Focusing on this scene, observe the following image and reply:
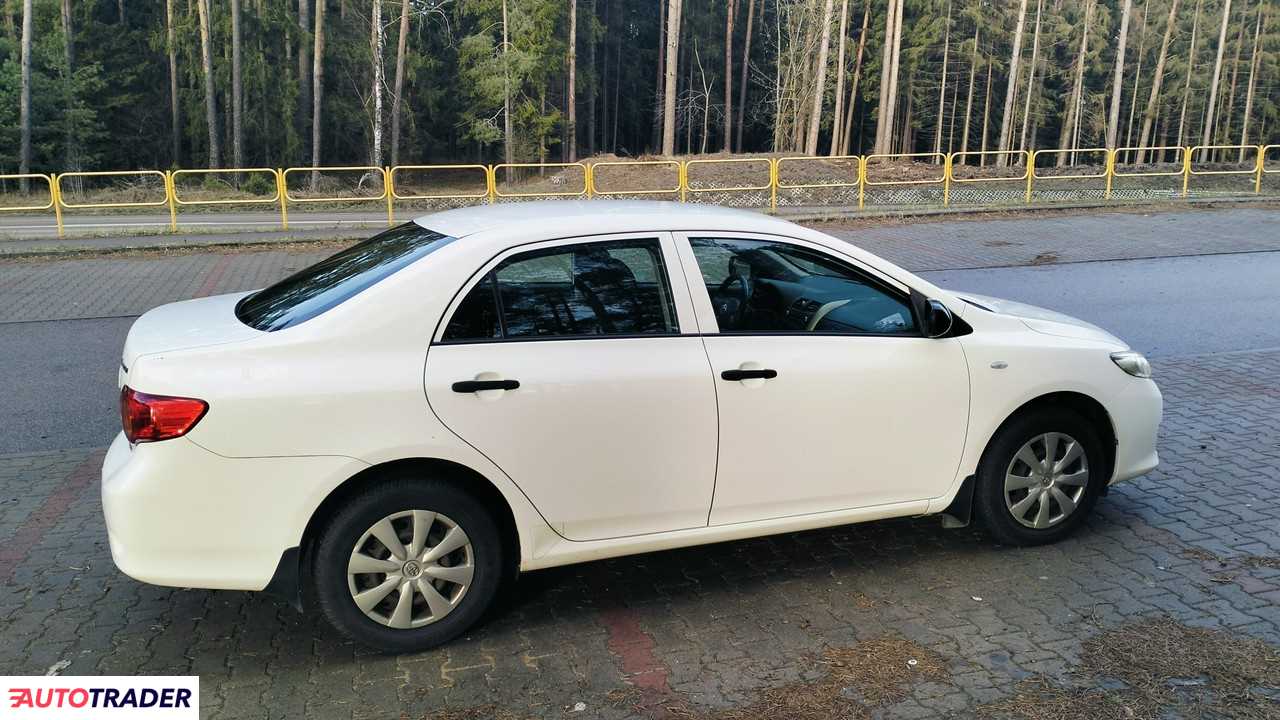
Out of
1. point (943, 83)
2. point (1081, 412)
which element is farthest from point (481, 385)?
point (943, 83)

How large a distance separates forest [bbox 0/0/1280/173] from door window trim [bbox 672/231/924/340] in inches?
1080

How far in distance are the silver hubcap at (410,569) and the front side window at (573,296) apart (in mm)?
716

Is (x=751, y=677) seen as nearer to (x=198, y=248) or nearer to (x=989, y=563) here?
(x=989, y=563)

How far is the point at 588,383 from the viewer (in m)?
3.99

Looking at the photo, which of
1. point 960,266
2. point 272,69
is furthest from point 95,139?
point 960,266

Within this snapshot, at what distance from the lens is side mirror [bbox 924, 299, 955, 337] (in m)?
4.56

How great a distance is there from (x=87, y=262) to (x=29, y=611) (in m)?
13.2

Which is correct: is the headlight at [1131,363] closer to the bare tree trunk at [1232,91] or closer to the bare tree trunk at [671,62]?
the bare tree trunk at [671,62]

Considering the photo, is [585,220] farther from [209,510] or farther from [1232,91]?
[1232,91]

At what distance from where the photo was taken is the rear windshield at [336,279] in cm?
409

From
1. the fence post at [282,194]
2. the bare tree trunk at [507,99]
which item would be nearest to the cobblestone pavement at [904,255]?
the fence post at [282,194]

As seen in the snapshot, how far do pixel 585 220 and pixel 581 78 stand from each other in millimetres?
56332

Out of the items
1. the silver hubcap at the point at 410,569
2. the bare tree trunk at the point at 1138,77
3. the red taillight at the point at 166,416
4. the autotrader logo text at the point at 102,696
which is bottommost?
the autotrader logo text at the point at 102,696

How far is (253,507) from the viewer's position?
370cm
